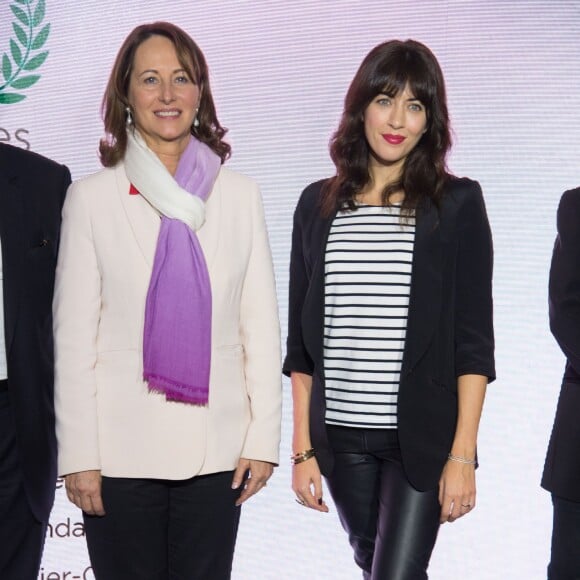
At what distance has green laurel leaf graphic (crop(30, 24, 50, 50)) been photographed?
3.31 metres

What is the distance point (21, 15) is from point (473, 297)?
2.13 meters

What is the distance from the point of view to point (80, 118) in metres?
3.25

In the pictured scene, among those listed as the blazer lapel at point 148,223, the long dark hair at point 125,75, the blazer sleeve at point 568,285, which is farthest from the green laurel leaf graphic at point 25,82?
the blazer sleeve at point 568,285

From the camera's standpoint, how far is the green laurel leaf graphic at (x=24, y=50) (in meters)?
3.31

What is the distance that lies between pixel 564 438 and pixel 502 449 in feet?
2.48

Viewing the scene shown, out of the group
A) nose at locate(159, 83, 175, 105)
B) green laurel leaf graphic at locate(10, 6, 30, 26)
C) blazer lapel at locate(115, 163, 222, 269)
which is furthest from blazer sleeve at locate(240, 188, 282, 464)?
green laurel leaf graphic at locate(10, 6, 30, 26)

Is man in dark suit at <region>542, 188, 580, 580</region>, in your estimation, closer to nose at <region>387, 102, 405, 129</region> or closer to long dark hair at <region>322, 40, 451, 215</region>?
long dark hair at <region>322, 40, 451, 215</region>

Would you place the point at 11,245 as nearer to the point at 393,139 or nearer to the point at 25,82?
the point at 393,139

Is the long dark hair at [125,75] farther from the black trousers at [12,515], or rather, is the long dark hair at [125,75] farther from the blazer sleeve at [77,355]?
the black trousers at [12,515]

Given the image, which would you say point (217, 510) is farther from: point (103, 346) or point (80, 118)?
point (80, 118)

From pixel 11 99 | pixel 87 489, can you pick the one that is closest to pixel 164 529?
pixel 87 489

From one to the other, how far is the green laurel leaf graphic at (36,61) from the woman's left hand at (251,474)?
1.91 meters

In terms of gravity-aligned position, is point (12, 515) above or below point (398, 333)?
below

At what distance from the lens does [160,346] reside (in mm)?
2008
